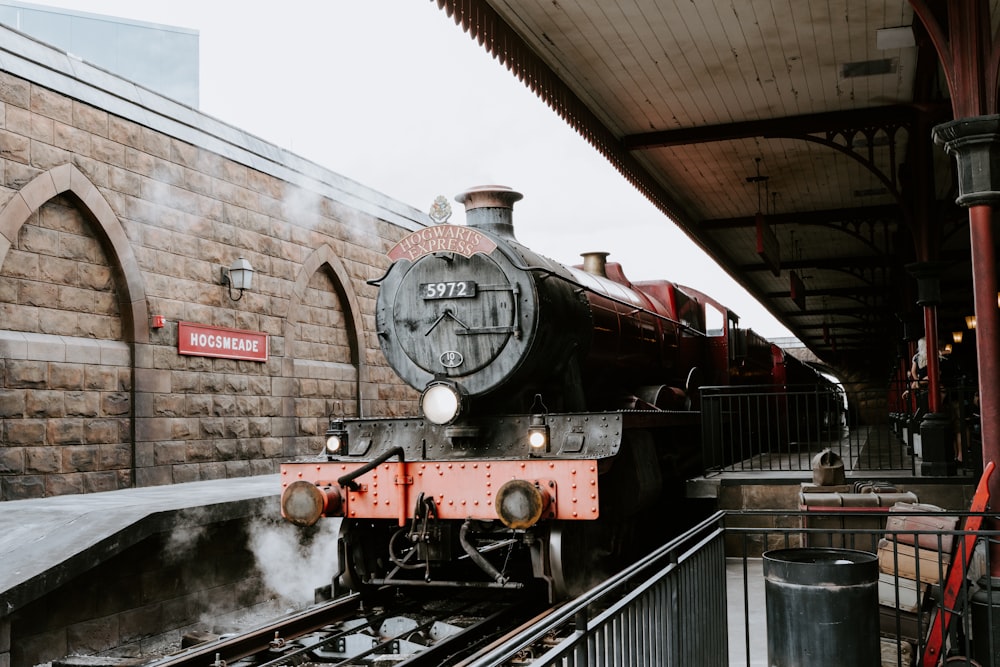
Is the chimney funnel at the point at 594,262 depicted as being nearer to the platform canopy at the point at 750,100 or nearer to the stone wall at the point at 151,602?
the platform canopy at the point at 750,100

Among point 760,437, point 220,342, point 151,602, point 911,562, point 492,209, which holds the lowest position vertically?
point 151,602

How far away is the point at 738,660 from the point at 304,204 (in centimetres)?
937

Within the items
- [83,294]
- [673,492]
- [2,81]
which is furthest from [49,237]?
[673,492]

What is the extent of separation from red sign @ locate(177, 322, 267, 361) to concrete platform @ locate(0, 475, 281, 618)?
2.16 meters

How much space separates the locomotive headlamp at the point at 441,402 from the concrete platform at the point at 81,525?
85.6 inches

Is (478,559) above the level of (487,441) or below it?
Result: below

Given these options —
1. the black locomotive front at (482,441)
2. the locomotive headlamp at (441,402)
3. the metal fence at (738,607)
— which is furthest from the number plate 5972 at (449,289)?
the metal fence at (738,607)

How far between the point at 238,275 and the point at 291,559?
3.76m

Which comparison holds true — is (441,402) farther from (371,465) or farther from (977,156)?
(977,156)

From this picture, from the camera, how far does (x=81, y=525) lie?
6348 mm

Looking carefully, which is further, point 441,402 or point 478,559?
point 441,402

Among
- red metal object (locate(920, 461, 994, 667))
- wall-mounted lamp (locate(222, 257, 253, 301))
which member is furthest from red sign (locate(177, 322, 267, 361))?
red metal object (locate(920, 461, 994, 667))

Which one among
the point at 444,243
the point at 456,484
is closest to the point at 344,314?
the point at 444,243

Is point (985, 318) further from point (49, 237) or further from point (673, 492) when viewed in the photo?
point (49, 237)
